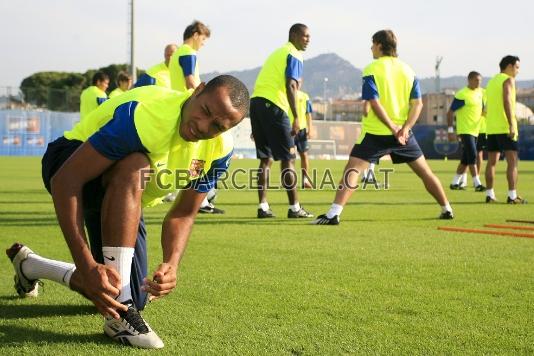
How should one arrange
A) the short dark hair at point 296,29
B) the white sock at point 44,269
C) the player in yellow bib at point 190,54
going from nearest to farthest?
1. the white sock at point 44,269
2. the short dark hair at point 296,29
3. the player in yellow bib at point 190,54

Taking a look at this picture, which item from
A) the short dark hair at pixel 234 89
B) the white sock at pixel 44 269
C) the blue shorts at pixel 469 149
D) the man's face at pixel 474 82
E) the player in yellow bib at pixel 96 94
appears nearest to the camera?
the short dark hair at pixel 234 89

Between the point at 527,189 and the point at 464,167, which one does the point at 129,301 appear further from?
the point at 527,189

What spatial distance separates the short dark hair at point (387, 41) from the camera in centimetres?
809

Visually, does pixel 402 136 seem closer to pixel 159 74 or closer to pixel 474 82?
pixel 159 74

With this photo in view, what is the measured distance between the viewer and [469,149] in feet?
46.1

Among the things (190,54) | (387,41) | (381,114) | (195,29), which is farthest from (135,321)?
(195,29)

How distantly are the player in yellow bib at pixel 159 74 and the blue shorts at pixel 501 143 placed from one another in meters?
5.37

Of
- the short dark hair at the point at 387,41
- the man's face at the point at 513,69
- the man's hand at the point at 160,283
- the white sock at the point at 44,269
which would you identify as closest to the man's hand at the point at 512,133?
the man's face at the point at 513,69

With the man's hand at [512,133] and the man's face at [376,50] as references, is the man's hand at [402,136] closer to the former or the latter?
the man's face at [376,50]

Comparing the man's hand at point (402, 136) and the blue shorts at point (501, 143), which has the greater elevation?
the man's hand at point (402, 136)

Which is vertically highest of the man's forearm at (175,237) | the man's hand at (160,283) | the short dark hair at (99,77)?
the short dark hair at (99,77)

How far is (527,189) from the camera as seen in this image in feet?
48.3

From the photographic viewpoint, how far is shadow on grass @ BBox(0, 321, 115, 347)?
3.07 metres

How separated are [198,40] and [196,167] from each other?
6229 millimetres
